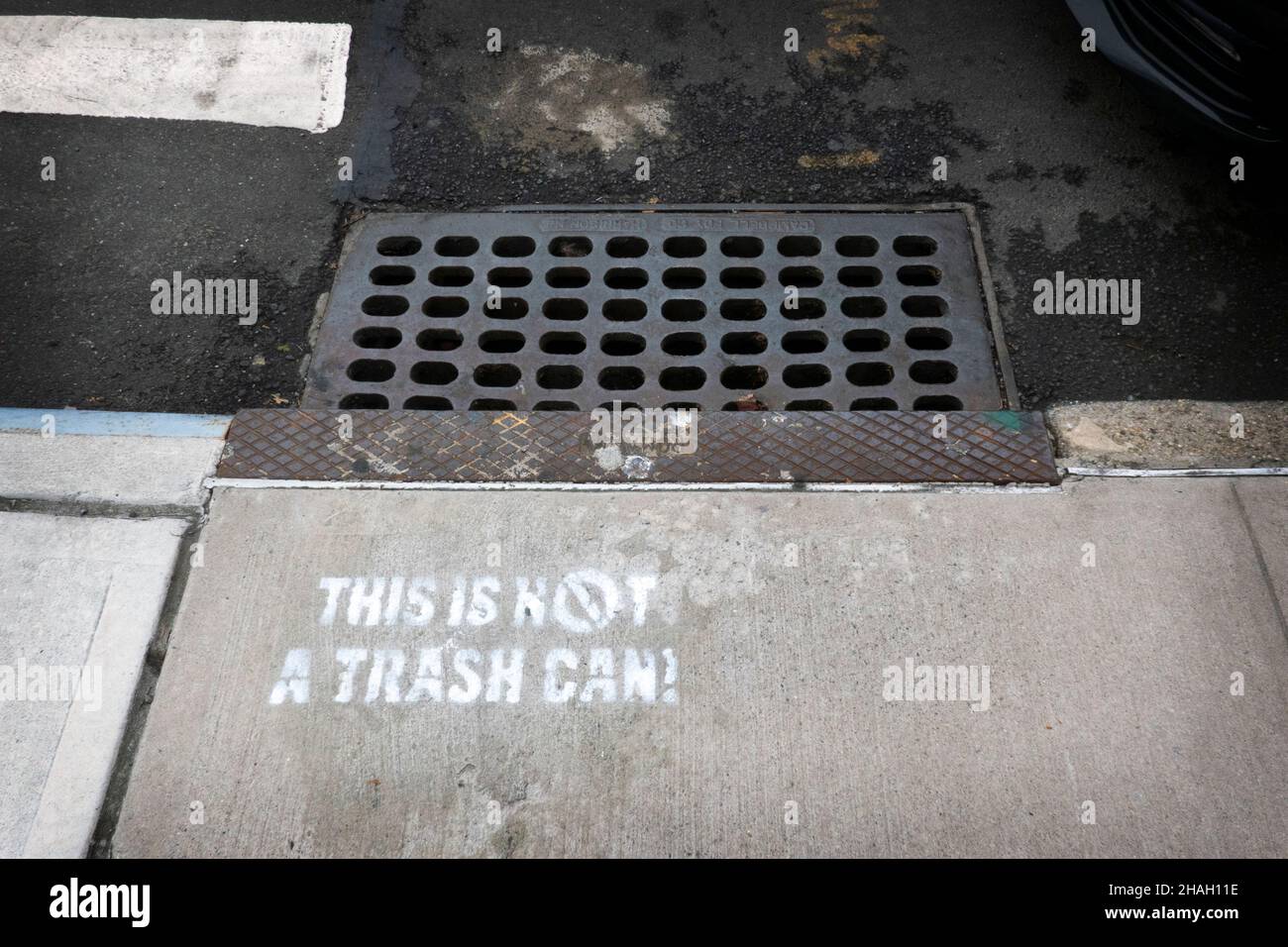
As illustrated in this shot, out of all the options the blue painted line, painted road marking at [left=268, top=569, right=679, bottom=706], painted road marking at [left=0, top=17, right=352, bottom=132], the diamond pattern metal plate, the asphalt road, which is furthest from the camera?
painted road marking at [left=0, top=17, right=352, bottom=132]

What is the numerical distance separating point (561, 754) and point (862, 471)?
1.16 m

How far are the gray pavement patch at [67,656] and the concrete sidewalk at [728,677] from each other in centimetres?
10

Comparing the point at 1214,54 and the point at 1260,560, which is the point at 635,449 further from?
the point at 1214,54

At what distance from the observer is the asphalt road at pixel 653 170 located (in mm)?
3289

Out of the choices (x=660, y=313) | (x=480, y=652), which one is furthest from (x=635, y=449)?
(x=480, y=652)

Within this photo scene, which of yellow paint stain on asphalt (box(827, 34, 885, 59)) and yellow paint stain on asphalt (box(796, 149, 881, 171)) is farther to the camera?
yellow paint stain on asphalt (box(827, 34, 885, 59))

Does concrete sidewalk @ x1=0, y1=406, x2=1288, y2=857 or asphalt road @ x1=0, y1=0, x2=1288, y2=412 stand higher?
asphalt road @ x1=0, y1=0, x2=1288, y2=412

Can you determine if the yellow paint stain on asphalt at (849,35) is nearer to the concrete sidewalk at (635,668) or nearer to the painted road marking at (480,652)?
the concrete sidewalk at (635,668)

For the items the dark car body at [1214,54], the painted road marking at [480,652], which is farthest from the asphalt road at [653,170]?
the painted road marking at [480,652]

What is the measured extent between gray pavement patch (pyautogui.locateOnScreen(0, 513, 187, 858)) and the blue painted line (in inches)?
12.9

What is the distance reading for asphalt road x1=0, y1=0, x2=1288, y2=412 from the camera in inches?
129

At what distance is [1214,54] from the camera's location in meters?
3.26

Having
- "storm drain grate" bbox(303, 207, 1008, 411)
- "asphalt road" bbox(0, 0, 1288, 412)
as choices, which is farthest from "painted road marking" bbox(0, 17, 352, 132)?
"storm drain grate" bbox(303, 207, 1008, 411)

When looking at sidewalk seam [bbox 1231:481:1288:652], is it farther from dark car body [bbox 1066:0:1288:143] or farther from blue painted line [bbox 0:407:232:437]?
blue painted line [bbox 0:407:232:437]
